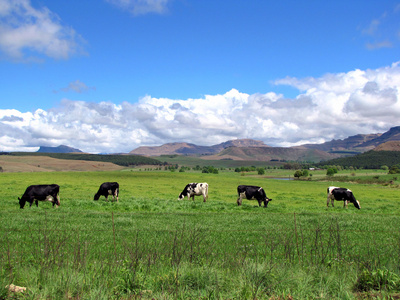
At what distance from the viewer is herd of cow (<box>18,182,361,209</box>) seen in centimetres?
2509

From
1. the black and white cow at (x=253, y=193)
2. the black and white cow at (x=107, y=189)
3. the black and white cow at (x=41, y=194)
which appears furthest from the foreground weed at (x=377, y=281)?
the black and white cow at (x=107, y=189)

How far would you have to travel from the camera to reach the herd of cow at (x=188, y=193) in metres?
25.1

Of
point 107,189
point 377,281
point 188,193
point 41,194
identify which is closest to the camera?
point 377,281

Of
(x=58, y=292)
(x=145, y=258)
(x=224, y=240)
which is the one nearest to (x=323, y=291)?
(x=145, y=258)

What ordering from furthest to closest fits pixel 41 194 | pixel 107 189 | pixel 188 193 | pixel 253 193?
pixel 188 193, pixel 107 189, pixel 253 193, pixel 41 194

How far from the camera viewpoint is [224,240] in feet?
44.1

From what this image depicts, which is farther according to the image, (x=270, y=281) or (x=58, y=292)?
(x=270, y=281)

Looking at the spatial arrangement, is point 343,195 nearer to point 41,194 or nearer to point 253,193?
point 253,193

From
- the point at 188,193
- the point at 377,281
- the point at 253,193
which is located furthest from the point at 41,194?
the point at 377,281

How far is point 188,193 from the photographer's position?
3500 centimetres

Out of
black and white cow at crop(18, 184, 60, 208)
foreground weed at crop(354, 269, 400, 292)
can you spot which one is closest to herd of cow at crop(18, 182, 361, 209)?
black and white cow at crop(18, 184, 60, 208)

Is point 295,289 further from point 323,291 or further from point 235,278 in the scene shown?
point 235,278

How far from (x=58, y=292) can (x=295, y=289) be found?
16.1ft

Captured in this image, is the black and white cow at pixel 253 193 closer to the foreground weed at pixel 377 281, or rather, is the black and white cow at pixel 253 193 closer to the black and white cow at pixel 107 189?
the black and white cow at pixel 107 189
